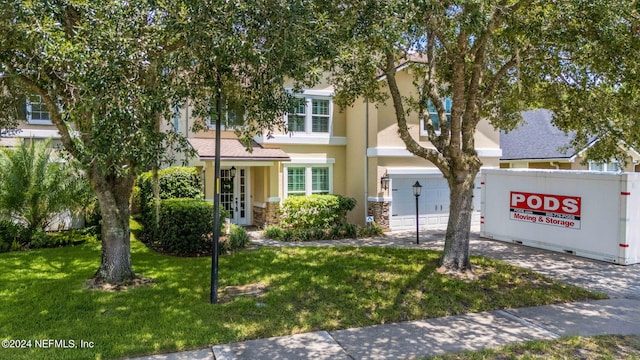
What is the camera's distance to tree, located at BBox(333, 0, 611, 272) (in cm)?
709

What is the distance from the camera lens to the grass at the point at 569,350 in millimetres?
5543

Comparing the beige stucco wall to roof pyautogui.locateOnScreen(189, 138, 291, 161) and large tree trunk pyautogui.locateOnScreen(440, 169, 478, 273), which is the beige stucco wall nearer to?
roof pyautogui.locateOnScreen(189, 138, 291, 161)

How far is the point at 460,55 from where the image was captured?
9.22 metres

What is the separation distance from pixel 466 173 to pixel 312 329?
17.5ft

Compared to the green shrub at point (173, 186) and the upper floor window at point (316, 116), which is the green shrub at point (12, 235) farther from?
the upper floor window at point (316, 116)

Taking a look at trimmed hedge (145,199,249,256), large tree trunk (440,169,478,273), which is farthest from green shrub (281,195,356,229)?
Answer: large tree trunk (440,169,478,273)

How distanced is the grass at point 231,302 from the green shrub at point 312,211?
4.41m

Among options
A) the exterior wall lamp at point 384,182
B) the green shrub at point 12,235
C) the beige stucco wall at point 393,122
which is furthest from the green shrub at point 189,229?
the beige stucco wall at point 393,122

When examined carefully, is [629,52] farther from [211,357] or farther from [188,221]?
[188,221]

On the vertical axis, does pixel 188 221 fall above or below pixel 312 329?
above

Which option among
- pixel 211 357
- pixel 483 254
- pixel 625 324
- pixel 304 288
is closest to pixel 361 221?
pixel 483 254

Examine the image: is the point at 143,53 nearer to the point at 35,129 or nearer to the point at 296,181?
the point at 296,181

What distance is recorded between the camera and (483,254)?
12578 millimetres

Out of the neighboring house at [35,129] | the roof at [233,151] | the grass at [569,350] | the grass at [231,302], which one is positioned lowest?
the grass at [569,350]
